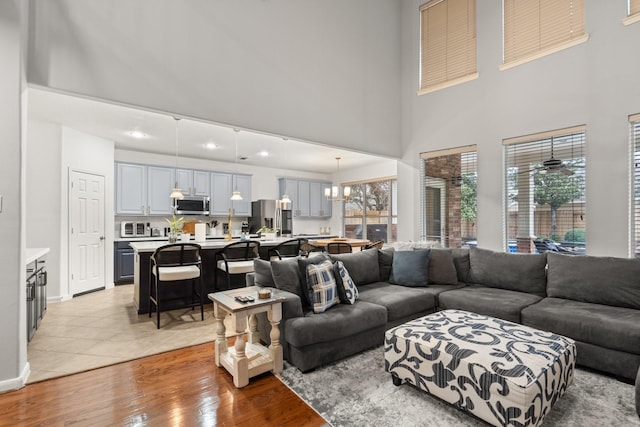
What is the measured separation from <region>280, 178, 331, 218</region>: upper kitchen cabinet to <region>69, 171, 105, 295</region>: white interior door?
13.3ft

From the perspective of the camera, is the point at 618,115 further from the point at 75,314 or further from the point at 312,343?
the point at 75,314

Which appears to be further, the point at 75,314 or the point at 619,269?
the point at 75,314

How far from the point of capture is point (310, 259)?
310cm

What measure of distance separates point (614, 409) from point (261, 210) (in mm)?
6648

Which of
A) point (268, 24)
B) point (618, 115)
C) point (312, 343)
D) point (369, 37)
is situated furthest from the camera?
point (369, 37)

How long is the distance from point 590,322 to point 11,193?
14.6ft

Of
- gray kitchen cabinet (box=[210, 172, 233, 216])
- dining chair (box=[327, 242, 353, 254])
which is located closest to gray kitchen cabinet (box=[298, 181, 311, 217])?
gray kitchen cabinet (box=[210, 172, 233, 216])

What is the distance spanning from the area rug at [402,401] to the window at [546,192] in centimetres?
169

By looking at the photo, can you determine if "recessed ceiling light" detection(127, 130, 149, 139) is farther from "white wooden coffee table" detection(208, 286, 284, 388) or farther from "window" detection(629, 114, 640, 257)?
"window" detection(629, 114, 640, 257)

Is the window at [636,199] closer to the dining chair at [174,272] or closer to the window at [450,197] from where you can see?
the window at [450,197]

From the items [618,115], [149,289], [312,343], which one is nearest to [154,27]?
[149,289]

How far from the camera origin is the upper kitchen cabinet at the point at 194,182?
693cm

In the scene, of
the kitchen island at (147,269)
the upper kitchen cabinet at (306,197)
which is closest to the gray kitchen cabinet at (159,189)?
the kitchen island at (147,269)

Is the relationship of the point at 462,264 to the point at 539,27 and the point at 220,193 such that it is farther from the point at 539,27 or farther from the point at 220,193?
the point at 220,193
